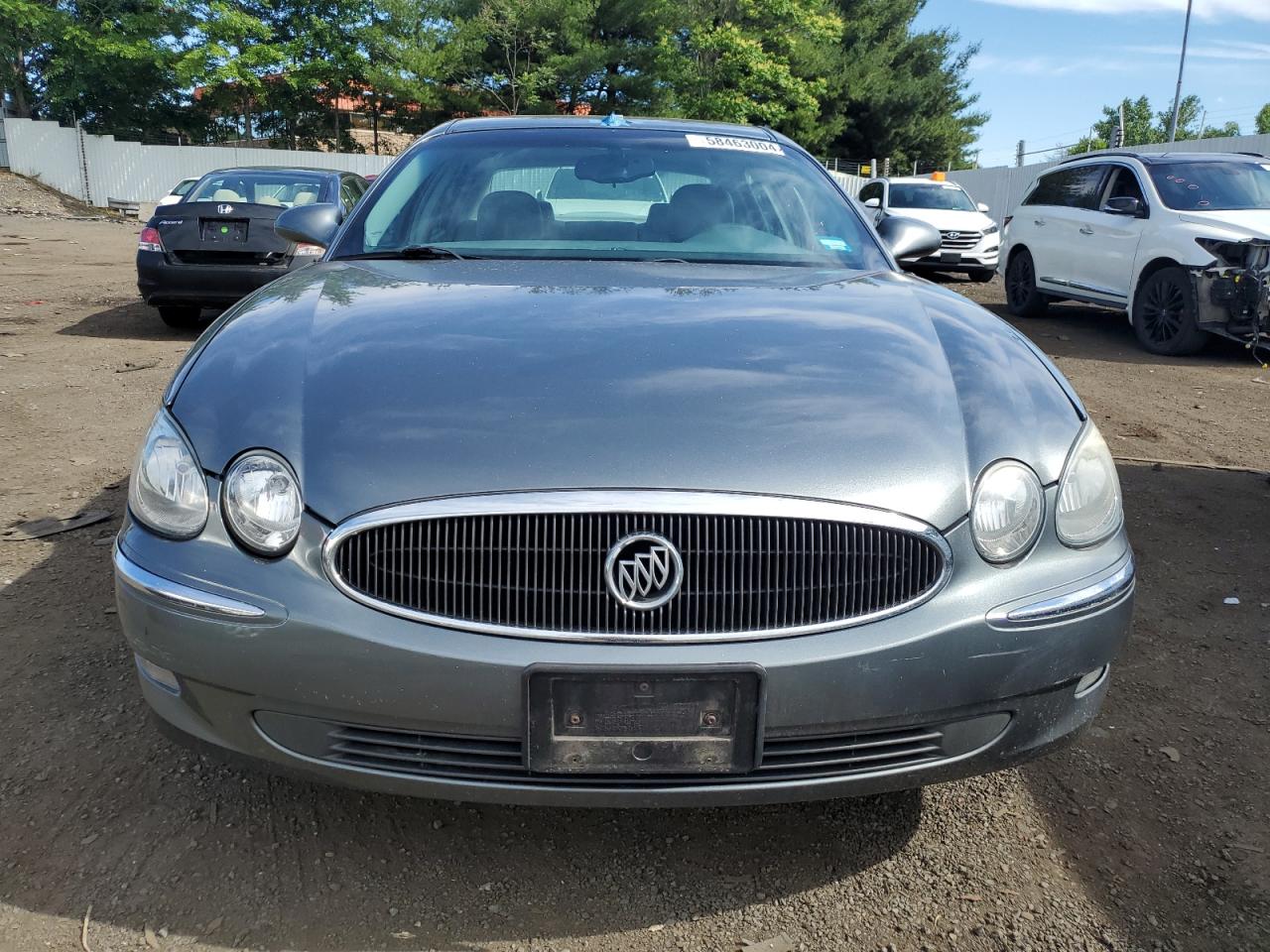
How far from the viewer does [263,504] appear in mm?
1945

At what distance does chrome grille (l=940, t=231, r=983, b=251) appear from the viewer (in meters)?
15.4

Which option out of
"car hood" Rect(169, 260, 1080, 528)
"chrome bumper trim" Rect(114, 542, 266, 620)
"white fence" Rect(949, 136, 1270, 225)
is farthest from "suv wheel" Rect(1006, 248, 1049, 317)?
"white fence" Rect(949, 136, 1270, 225)

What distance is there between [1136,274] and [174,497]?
9.08 m

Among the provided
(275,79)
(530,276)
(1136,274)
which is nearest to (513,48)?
(275,79)

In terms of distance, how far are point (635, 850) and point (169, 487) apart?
119 centimetres

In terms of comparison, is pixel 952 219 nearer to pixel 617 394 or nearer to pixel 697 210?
pixel 697 210

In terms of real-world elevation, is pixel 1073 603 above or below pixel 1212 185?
below

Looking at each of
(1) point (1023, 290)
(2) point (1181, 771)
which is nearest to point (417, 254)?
(2) point (1181, 771)

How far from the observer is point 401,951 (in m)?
1.98

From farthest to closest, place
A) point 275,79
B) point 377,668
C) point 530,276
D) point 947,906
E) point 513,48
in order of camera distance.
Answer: point 275,79 < point 513,48 < point 530,276 < point 947,906 < point 377,668

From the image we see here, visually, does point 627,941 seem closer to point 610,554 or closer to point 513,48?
point 610,554

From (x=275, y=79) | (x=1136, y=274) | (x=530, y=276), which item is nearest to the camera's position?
(x=530, y=276)

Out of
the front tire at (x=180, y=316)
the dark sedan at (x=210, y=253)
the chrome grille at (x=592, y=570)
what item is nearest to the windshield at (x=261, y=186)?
the dark sedan at (x=210, y=253)

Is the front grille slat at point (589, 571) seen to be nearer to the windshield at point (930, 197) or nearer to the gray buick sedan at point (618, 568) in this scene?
the gray buick sedan at point (618, 568)
